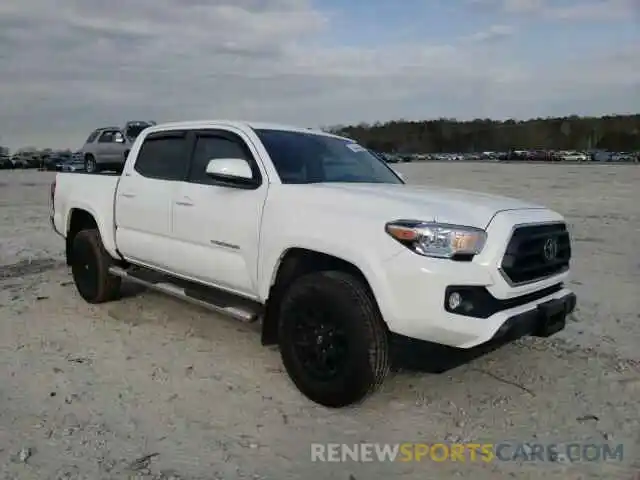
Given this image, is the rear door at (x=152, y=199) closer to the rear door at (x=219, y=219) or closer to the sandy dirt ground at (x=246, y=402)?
the rear door at (x=219, y=219)

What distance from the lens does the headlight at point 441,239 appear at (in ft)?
11.4

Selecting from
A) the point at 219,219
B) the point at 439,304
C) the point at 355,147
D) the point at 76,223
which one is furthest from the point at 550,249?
the point at 76,223

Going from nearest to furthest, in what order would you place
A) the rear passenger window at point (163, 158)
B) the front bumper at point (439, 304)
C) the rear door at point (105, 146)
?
the front bumper at point (439, 304) → the rear passenger window at point (163, 158) → the rear door at point (105, 146)

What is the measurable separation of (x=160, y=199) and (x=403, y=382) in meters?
2.58

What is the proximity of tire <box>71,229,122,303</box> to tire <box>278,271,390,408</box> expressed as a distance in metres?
2.80

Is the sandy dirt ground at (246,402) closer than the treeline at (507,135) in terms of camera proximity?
Yes

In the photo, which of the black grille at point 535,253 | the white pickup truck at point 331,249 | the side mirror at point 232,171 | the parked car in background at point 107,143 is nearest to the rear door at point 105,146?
the parked car in background at point 107,143

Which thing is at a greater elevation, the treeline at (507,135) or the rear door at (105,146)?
the treeline at (507,135)

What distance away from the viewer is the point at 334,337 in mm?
3832

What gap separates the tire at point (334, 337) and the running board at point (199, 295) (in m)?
0.46

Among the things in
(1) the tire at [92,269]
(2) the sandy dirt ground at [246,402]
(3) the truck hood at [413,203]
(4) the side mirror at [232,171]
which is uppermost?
(4) the side mirror at [232,171]

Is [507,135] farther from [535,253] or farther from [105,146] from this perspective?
[535,253]

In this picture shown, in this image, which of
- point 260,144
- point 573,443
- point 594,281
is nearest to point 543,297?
point 573,443

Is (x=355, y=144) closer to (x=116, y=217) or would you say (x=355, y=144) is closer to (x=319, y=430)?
(x=116, y=217)
